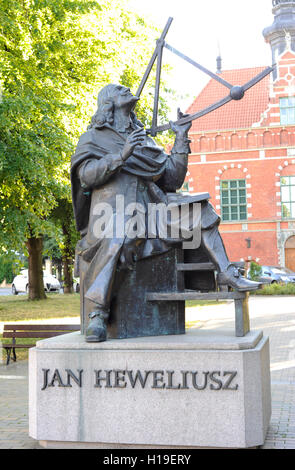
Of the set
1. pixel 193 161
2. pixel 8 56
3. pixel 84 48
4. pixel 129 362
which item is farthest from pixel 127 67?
pixel 193 161

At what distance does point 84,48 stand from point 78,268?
40.6 ft

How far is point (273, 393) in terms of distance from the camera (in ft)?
22.7

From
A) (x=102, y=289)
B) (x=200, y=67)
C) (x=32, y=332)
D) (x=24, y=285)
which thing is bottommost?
(x=32, y=332)

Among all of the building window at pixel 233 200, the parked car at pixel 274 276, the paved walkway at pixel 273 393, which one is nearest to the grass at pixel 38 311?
the paved walkway at pixel 273 393

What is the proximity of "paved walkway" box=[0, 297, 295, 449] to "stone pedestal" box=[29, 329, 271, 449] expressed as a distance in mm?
440

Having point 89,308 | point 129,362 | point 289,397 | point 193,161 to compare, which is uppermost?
point 193,161

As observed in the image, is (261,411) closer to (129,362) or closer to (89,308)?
(129,362)

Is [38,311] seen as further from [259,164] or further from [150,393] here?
[259,164]

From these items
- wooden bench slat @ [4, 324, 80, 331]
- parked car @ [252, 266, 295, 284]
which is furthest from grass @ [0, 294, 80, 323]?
parked car @ [252, 266, 295, 284]

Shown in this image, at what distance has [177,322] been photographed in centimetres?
516

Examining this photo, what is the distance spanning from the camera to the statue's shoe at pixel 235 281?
4605mm

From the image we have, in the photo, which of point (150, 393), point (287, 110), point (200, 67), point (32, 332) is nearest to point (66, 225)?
point (32, 332)

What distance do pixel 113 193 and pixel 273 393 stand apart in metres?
3.45

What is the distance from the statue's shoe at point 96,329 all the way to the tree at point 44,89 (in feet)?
27.3
